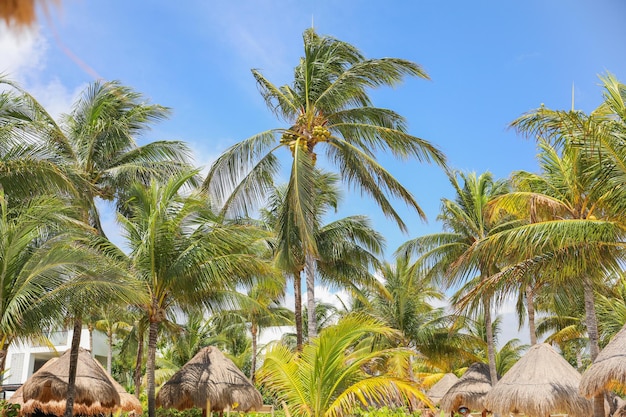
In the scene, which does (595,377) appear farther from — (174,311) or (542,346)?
(174,311)

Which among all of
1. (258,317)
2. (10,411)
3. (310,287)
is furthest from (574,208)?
(258,317)

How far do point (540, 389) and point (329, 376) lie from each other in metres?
8.25

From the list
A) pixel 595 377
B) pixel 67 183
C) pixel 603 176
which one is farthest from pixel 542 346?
pixel 67 183

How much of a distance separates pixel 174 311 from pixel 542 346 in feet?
29.5

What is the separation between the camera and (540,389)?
45.8ft

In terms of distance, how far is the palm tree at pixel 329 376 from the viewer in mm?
7328

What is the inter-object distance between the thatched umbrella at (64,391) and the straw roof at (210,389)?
1371 millimetres

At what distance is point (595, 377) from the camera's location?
35.3 feet

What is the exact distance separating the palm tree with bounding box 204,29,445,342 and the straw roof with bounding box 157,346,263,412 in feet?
7.51

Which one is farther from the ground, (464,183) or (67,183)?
(464,183)

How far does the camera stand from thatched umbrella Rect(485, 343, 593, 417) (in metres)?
13.6

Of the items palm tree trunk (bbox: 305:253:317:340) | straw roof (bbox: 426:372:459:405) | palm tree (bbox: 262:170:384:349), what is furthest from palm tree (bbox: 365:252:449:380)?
palm tree trunk (bbox: 305:253:317:340)

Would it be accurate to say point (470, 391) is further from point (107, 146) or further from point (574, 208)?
point (107, 146)

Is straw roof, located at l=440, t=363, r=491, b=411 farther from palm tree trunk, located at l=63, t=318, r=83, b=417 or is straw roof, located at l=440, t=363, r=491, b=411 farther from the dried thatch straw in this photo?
palm tree trunk, located at l=63, t=318, r=83, b=417
